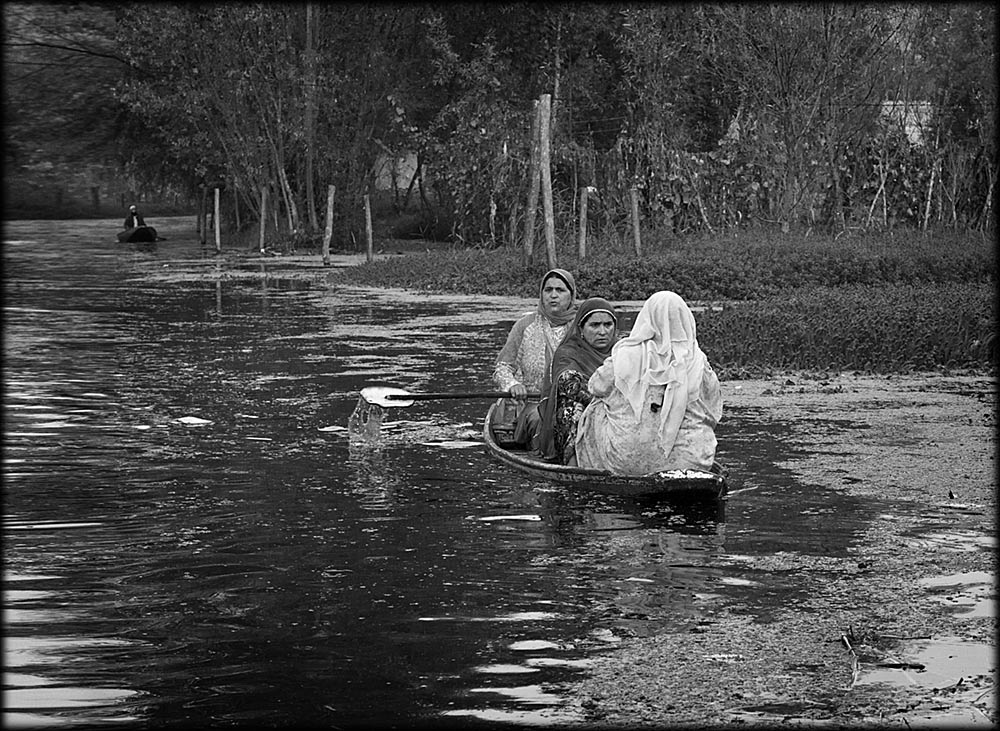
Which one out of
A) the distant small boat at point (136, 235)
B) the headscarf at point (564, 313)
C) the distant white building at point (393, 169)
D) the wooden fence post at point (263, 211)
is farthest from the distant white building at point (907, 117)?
the headscarf at point (564, 313)

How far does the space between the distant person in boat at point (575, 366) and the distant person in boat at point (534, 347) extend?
753 mm

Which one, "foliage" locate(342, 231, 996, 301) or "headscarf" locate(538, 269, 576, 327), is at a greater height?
"headscarf" locate(538, 269, 576, 327)

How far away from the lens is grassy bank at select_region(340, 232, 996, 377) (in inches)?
645

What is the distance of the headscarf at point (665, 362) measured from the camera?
9.80 metres

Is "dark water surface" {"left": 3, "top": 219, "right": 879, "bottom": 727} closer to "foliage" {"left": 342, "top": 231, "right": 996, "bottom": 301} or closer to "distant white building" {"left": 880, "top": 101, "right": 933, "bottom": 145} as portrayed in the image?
"foliage" {"left": 342, "top": 231, "right": 996, "bottom": 301}

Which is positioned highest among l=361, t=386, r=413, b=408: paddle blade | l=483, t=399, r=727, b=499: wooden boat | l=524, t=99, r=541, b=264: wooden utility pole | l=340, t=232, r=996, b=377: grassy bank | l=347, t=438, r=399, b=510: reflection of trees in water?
l=524, t=99, r=541, b=264: wooden utility pole

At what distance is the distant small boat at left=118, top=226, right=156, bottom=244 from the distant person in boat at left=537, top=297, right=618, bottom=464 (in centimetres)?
3816

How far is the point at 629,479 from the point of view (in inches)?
382

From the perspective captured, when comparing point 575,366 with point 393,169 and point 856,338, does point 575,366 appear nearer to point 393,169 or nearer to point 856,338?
point 856,338

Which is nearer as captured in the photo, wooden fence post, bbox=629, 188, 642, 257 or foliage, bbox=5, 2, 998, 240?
wooden fence post, bbox=629, 188, 642, 257

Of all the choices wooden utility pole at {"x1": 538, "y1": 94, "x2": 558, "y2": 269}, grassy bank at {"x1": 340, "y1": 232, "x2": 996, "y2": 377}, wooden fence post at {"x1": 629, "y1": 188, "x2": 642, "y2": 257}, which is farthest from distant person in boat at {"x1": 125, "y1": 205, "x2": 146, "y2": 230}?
wooden utility pole at {"x1": 538, "y1": 94, "x2": 558, "y2": 269}

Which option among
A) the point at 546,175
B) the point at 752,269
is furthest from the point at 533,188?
the point at 752,269

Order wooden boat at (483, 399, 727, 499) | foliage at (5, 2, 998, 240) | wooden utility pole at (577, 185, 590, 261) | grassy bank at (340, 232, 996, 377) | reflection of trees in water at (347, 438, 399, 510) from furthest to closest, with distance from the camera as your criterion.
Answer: foliage at (5, 2, 998, 240) → wooden utility pole at (577, 185, 590, 261) → grassy bank at (340, 232, 996, 377) → reflection of trees in water at (347, 438, 399, 510) → wooden boat at (483, 399, 727, 499)

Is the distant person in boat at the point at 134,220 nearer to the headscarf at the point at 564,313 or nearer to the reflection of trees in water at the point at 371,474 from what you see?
the reflection of trees in water at the point at 371,474
